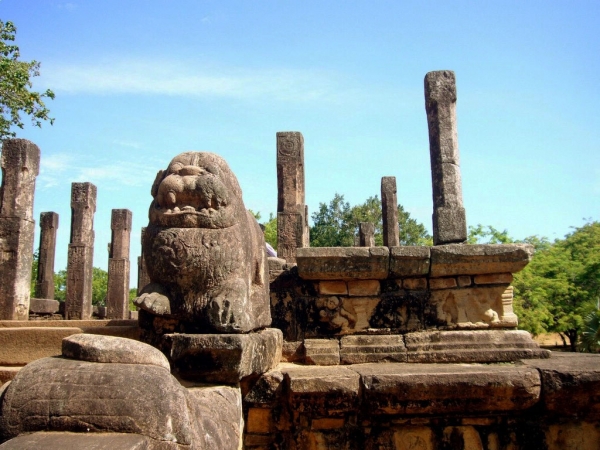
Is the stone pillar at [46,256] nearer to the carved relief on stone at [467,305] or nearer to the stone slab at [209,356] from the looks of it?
the carved relief on stone at [467,305]

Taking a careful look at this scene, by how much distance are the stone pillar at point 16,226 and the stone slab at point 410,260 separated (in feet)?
24.2

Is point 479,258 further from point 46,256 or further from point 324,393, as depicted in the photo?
point 46,256

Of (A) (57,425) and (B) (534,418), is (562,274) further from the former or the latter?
(A) (57,425)

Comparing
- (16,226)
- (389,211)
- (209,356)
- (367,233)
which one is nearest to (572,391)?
(209,356)

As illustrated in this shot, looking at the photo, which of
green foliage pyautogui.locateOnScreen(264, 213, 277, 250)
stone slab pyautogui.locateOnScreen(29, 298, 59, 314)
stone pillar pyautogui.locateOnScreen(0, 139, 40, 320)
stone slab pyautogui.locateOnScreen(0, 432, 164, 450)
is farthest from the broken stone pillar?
green foliage pyautogui.locateOnScreen(264, 213, 277, 250)

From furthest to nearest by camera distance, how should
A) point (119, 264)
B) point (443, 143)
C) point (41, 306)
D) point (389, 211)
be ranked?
1. point (119, 264)
2. point (389, 211)
3. point (41, 306)
4. point (443, 143)

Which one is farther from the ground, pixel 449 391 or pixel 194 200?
pixel 194 200

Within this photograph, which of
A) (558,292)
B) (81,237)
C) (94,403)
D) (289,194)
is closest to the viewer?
(94,403)

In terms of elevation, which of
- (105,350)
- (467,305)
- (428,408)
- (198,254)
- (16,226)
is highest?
(16,226)

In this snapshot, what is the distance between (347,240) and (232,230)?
35.6 meters

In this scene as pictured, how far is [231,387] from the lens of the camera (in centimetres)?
337

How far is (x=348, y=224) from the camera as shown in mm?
39750

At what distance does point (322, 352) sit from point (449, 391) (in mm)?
1345

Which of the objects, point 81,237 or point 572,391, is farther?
point 81,237
